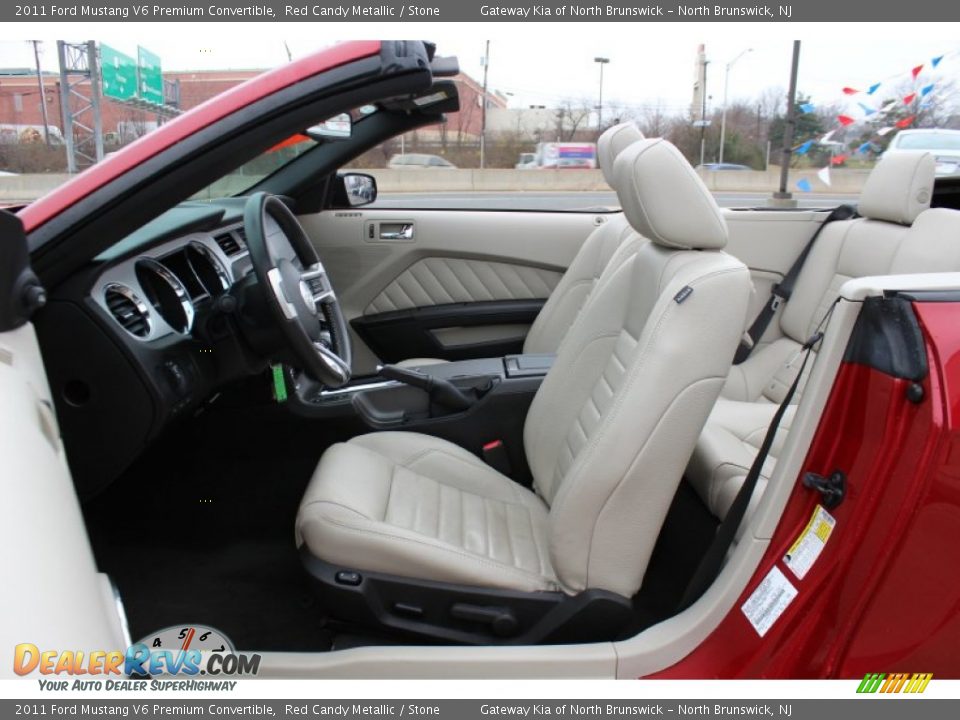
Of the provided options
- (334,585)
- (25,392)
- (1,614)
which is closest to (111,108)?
(25,392)

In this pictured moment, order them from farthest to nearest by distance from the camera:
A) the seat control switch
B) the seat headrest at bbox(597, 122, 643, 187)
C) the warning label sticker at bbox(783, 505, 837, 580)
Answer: the seat headrest at bbox(597, 122, 643, 187), the seat control switch, the warning label sticker at bbox(783, 505, 837, 580)

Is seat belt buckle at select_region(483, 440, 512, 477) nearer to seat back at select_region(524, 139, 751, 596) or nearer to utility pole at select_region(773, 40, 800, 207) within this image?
seat back at select_region(524, 139, 751, 596)

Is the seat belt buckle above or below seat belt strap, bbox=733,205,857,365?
below

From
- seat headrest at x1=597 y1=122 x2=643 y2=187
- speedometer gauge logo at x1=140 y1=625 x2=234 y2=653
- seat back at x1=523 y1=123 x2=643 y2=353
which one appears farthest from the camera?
seat back at x1=523 y1=123 x2=643 y2=353

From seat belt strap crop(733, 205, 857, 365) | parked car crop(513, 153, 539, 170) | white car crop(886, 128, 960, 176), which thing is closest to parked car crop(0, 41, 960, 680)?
seat belt strap crop(733, 205, 857, 365)

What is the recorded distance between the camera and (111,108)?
186cm

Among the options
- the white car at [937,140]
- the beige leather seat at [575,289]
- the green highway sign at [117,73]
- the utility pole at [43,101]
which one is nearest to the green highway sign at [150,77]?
the green highway sign at [117,73]

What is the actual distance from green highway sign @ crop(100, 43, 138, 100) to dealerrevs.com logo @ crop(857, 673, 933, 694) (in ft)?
5.93

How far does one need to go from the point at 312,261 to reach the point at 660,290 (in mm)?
960

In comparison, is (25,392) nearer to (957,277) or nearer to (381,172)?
(957,277)

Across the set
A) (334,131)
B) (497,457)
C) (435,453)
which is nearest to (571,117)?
(334,131)

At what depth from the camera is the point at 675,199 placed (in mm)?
1542

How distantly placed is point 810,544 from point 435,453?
1058 millimetres

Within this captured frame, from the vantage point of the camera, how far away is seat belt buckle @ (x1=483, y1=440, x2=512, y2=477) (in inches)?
86.3
